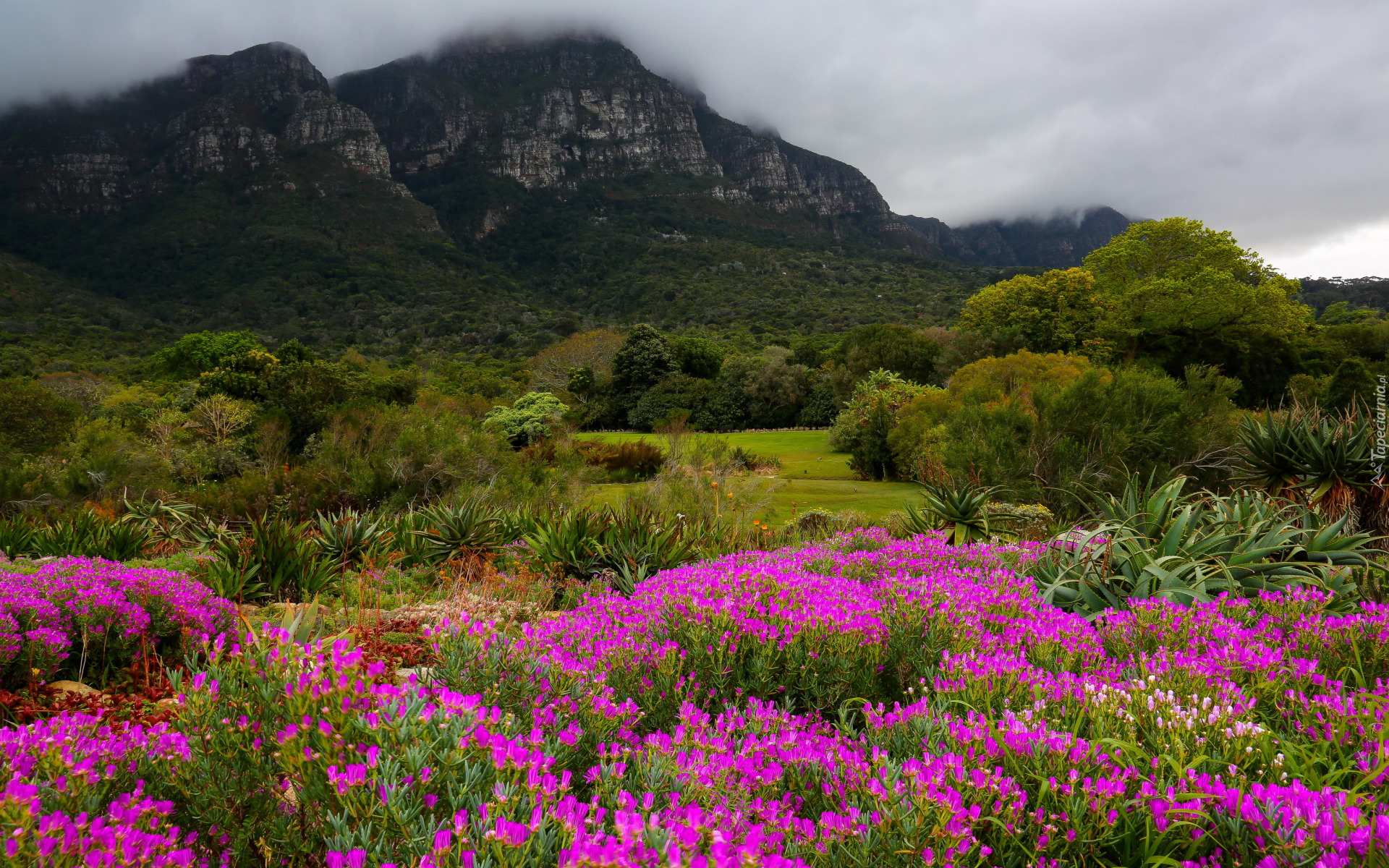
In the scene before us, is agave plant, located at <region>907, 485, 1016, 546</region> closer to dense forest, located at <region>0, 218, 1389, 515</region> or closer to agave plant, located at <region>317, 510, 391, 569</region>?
dense forest, located at <region>0, 218, 1389, 515</region>

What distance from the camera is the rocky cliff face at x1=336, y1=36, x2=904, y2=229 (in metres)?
132

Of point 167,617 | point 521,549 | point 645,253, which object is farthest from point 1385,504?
point 645,253

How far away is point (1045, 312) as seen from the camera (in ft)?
122

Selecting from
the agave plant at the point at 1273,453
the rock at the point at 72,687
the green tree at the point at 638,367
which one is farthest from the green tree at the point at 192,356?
the agave plant at the point at 1273,453

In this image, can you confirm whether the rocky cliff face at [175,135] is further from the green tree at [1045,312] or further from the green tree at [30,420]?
the green tree at [1045,312]

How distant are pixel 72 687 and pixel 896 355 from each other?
36464 mm

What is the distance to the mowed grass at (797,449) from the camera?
20.9 m

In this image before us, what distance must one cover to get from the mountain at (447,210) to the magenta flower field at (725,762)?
67.3 meters

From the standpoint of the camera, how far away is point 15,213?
102688 millimetres

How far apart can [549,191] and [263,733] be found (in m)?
135

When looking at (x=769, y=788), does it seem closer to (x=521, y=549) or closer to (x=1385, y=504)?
(x=521, y=549)

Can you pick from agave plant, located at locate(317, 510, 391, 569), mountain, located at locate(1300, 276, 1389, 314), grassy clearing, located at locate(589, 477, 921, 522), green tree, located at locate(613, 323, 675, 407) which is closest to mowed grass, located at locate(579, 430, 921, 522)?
grassy clearing, located at locate(589, 477, 921, 522)

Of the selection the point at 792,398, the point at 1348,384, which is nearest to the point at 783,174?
the point at 792,398

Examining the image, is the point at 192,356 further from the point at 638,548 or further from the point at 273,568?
the point at 638,548
